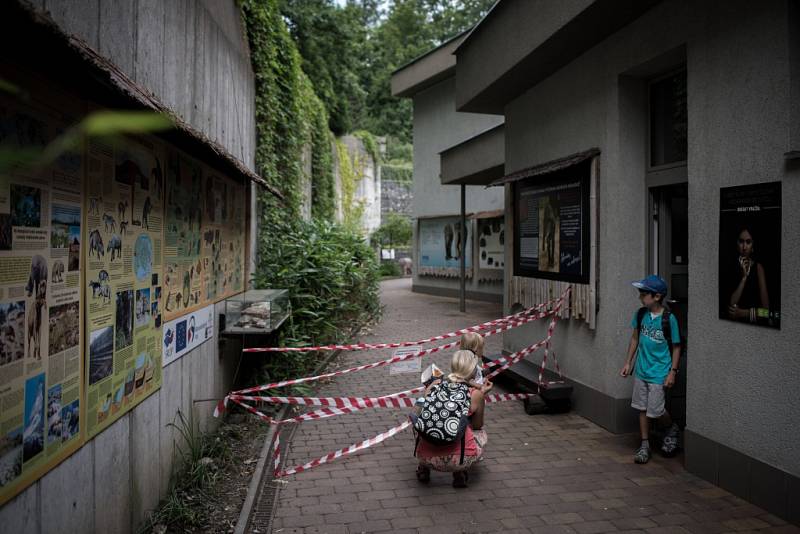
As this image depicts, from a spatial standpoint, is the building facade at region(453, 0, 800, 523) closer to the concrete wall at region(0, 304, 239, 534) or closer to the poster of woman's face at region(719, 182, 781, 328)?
the poster of woman's face at region(719, 182, 781, 328)

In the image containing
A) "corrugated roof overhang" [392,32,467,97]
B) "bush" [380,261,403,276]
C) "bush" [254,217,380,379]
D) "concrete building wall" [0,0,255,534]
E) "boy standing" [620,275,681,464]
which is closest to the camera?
"concrete building wall" [0,0,255,534]

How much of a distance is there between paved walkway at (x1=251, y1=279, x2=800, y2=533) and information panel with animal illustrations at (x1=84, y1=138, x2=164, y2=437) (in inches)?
59.0

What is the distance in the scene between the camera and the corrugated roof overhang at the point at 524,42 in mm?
6098

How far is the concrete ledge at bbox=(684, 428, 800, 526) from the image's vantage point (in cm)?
429

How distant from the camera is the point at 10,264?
2654 millimetres

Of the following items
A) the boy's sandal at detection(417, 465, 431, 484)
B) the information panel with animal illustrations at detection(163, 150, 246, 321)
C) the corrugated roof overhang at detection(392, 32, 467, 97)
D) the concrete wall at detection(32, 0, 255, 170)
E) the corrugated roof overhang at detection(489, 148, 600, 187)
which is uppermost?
the corrugated roof overhang at detection(392, 32, 467, 97)

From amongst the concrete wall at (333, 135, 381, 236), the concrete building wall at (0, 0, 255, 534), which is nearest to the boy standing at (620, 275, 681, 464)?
the concrete building wall at (0, 0, 255, 534)

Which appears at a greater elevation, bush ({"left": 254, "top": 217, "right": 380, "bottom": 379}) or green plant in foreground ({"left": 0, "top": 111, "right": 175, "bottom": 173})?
green plant in foreground ({"left": 0, "top": 111, "right": 175, "bottom": 173})

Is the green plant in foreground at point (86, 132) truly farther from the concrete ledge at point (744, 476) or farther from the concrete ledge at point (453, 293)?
the concrete ledge at point (453, 293)

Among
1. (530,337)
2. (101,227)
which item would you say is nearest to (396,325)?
(530,337)

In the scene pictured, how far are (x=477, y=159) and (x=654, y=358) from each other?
355 inches

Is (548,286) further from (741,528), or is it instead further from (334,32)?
(334,32)

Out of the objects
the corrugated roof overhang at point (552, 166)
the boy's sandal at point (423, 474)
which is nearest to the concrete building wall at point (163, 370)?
the boy's sandal at point (423, 474)

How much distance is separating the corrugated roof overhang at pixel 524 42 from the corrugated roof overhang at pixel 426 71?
9.86m
